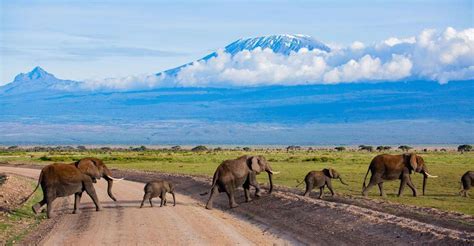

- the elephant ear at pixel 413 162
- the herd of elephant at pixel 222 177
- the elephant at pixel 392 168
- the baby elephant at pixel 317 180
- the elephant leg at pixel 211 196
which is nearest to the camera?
the herd of elephant at pixel 222 177

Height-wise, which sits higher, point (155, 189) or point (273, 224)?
point (155, 189)

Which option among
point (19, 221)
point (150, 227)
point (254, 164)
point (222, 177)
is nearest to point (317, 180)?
A: point (254, 164)

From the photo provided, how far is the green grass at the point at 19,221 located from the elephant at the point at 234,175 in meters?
6.20

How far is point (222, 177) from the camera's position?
30.7 m

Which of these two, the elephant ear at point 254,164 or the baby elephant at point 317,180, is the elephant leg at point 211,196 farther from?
the baby elephant at point 317,180

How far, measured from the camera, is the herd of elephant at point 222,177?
2852 cm

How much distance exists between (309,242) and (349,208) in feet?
14.6

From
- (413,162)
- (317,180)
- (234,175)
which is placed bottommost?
(317,180)

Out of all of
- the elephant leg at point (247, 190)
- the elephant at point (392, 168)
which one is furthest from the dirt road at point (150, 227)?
the elephant at point (392, 168)

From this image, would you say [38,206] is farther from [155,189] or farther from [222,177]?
[222,177]

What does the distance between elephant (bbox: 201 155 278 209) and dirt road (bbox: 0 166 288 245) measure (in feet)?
2.90

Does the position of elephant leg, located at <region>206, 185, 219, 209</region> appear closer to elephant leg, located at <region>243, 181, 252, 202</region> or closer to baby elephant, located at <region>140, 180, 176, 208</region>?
elephant leg, located at <region>243, 181, 252, 202</region>

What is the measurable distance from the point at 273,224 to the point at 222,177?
16.0 feet

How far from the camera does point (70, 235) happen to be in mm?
23625
